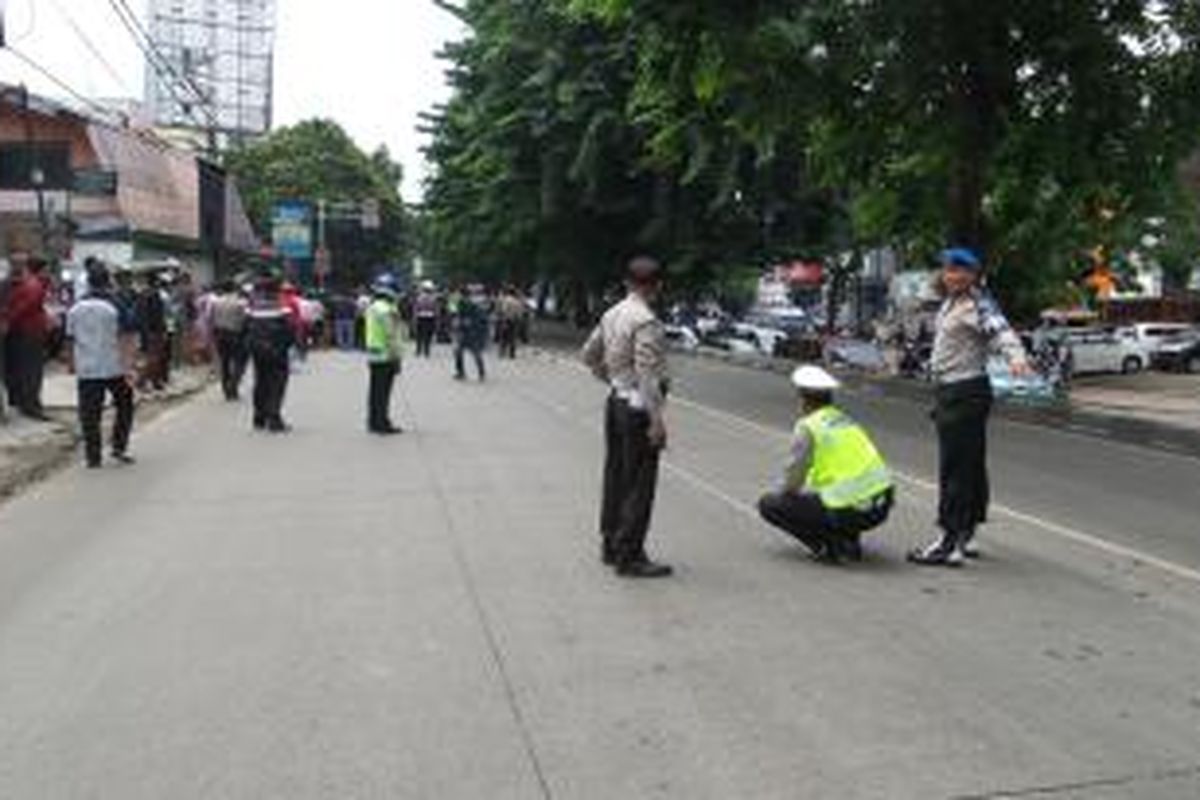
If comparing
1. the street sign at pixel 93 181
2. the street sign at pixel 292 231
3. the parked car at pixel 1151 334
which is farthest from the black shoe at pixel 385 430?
the street sign at pixel 292 231

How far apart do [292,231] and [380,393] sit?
7028 cm

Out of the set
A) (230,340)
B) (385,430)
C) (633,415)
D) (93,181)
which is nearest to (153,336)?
(230,340)

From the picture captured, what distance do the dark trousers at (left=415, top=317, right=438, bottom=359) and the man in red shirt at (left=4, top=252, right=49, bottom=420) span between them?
22.9m

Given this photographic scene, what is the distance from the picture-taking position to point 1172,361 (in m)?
56.4

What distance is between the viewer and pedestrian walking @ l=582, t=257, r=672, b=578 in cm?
1114

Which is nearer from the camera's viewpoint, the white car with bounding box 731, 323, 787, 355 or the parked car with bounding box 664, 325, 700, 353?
the parked car with bounding box 664, 325, 700, 353

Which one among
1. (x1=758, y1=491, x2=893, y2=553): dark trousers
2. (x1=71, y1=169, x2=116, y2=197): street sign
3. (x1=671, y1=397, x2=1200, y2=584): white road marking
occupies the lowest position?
(x1=671, y1=397, x2=1200, y2=584): white road marking

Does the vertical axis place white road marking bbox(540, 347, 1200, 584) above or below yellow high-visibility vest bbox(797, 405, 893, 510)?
below

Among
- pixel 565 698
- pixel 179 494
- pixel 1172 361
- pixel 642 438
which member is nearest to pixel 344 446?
pixel 179 494

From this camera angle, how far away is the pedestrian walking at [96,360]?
17656mm

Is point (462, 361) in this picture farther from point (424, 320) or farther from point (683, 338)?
point (683, 338)

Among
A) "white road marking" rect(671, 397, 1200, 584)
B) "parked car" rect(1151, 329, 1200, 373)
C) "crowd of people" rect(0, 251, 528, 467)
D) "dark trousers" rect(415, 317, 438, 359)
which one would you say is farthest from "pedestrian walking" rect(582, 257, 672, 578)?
"parked car" rect(1151, 329, 1200, 373)

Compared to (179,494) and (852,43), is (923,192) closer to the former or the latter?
(852,43)

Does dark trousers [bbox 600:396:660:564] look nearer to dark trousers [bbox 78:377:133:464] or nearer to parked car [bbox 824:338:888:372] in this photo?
dark trousers [bbox 78:377:133:464]
